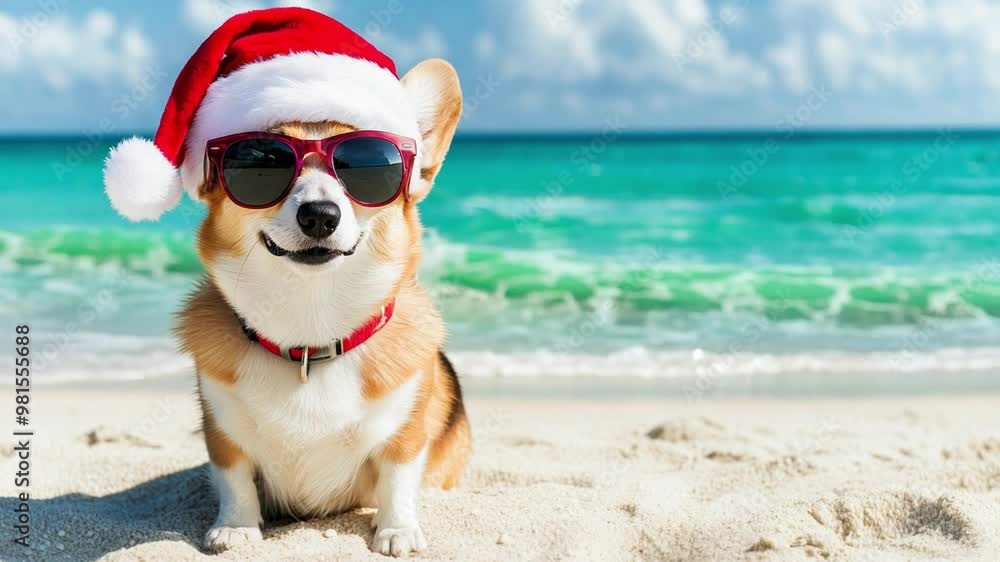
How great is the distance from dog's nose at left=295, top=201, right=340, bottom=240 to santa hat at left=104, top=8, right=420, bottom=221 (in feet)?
1.00

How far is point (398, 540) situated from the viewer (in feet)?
8.48

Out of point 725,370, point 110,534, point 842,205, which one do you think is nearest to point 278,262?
point 110,534

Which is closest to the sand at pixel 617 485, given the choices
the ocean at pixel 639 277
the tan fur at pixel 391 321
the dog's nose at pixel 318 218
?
the tan fur at pixel 391 321

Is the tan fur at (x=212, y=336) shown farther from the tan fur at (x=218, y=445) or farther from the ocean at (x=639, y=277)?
the ocean at (x=639, y=277)

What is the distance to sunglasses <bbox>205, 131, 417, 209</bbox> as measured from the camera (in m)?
2.33

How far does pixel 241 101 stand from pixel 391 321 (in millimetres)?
755

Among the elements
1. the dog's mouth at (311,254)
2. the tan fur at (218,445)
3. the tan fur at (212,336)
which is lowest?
the tan fur at (218,445)

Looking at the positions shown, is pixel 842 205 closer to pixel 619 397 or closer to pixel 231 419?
pixel 619 397

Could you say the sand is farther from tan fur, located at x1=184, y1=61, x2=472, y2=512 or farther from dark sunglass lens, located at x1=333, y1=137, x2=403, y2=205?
dark sunglass lens, located at x1=333, y1=137, x2=403, y2=205

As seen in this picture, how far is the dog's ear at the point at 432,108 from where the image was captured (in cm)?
272

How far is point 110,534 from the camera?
2.73 m

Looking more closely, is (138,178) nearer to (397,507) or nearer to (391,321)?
(391,321)

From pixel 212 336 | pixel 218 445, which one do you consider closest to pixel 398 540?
pixel 218 445

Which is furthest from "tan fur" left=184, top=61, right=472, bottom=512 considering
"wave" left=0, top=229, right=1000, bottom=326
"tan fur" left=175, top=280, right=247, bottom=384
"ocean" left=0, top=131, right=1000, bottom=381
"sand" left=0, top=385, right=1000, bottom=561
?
"wave" left=0, top=229, right=1000, bottom=326
